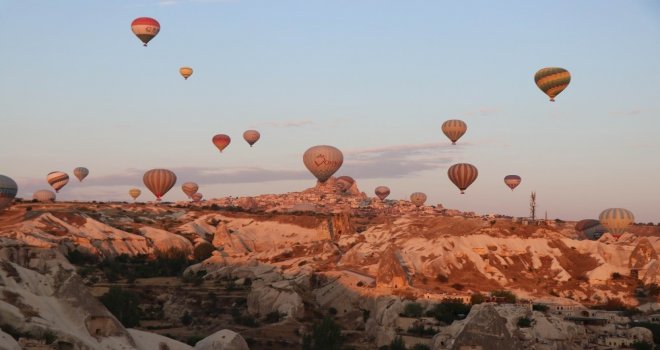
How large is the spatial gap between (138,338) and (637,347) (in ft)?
126

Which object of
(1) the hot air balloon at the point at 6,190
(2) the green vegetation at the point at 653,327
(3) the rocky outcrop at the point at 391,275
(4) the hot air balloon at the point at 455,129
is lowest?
(2) the green vegetation at the point at 653,327

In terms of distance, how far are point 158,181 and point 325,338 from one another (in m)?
86.7

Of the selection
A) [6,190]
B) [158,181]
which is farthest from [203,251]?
[158,181]

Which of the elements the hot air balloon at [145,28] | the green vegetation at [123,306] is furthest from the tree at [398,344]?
the hot air balloon at [145,28]

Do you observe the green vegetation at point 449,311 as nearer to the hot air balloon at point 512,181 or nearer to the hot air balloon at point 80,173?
the hot air balloon at point 512,181

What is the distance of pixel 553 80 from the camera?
4306 inches

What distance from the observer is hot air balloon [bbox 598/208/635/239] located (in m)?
138

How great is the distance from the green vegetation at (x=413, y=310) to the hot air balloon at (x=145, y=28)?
56691 millimetres

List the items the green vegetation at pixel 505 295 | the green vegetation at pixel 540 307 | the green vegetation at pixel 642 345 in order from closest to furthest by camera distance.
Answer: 1. the green vegetation at pixel 642 345
2. the green vegetation at pixel 540 307
3. the green vegetation at pixel 505 295

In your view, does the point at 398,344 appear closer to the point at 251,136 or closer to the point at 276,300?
the point at 276,300

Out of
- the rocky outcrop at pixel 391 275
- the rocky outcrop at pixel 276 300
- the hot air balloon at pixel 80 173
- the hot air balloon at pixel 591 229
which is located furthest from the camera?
the hot air balloon at pixel 80 173

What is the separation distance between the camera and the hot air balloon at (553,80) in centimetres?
10919

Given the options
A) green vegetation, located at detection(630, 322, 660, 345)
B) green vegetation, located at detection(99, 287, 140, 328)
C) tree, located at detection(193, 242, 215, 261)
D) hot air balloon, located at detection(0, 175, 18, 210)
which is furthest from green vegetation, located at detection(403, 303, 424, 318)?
hot air balloon, located at detection(0, 175, 18, 210)

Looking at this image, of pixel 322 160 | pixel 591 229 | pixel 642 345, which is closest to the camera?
pixel 642 345
